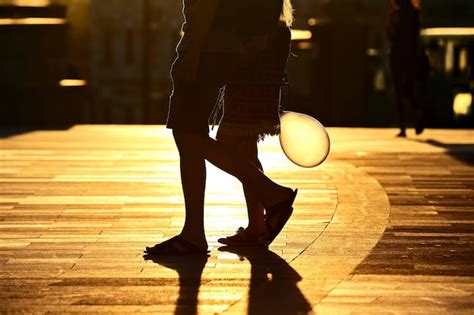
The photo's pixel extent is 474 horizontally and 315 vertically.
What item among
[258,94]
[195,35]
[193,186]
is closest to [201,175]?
[193,186]

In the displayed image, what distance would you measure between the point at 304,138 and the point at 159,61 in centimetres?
7710

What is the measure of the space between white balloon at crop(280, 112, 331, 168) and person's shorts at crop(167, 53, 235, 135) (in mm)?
559

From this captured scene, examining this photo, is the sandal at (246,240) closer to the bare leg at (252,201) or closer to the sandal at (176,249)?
the bare leg at (252,201)

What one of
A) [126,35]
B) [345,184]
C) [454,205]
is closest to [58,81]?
[345,184]

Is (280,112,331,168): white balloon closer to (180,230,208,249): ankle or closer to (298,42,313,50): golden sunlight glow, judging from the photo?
(180,230,208,249): ankle

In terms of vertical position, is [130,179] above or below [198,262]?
below

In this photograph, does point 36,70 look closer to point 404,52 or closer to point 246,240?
point 404,52

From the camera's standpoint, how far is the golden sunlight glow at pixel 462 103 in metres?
24.5

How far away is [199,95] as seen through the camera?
23.2 ft

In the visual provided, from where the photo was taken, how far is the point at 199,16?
697cm

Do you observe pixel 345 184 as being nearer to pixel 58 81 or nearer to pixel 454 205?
pixel 454 205

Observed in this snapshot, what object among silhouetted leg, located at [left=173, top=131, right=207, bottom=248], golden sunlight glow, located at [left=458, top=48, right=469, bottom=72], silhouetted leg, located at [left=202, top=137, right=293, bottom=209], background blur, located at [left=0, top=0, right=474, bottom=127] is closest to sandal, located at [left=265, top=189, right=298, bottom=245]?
silhouetted leg, located at [left=202, top=137, right=293, bottom=209]

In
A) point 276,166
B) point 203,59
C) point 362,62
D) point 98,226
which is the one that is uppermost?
point 203,59

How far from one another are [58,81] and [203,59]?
11778 mm
